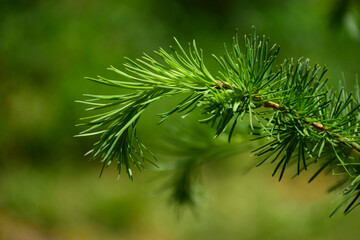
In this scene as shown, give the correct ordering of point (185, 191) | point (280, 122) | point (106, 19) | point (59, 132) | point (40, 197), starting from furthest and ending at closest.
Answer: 1. point (106, 19)
2. point (59, 132)
3. point (40, 197)
4. point (185, 191)
5. point (280, 122)

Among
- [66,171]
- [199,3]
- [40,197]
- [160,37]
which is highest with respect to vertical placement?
[199,3]

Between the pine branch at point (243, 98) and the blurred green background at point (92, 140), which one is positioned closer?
the pine branch at point (243, 98)

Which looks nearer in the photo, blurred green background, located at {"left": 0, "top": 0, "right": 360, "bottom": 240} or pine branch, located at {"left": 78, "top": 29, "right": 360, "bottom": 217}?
pine branch, located at {"left": 78, "top": 29, "right": 360, "bottom": 217}

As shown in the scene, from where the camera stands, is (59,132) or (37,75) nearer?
(59,132)

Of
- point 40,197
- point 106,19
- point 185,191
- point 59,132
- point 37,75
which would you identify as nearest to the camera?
point 185,191

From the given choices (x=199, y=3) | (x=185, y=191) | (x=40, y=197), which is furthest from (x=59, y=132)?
(x=185, y=191)

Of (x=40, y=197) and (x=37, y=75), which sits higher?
(x=37, y=75)

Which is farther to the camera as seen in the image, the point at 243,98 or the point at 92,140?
the point at 92,140

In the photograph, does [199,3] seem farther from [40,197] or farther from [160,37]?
[40,197]
